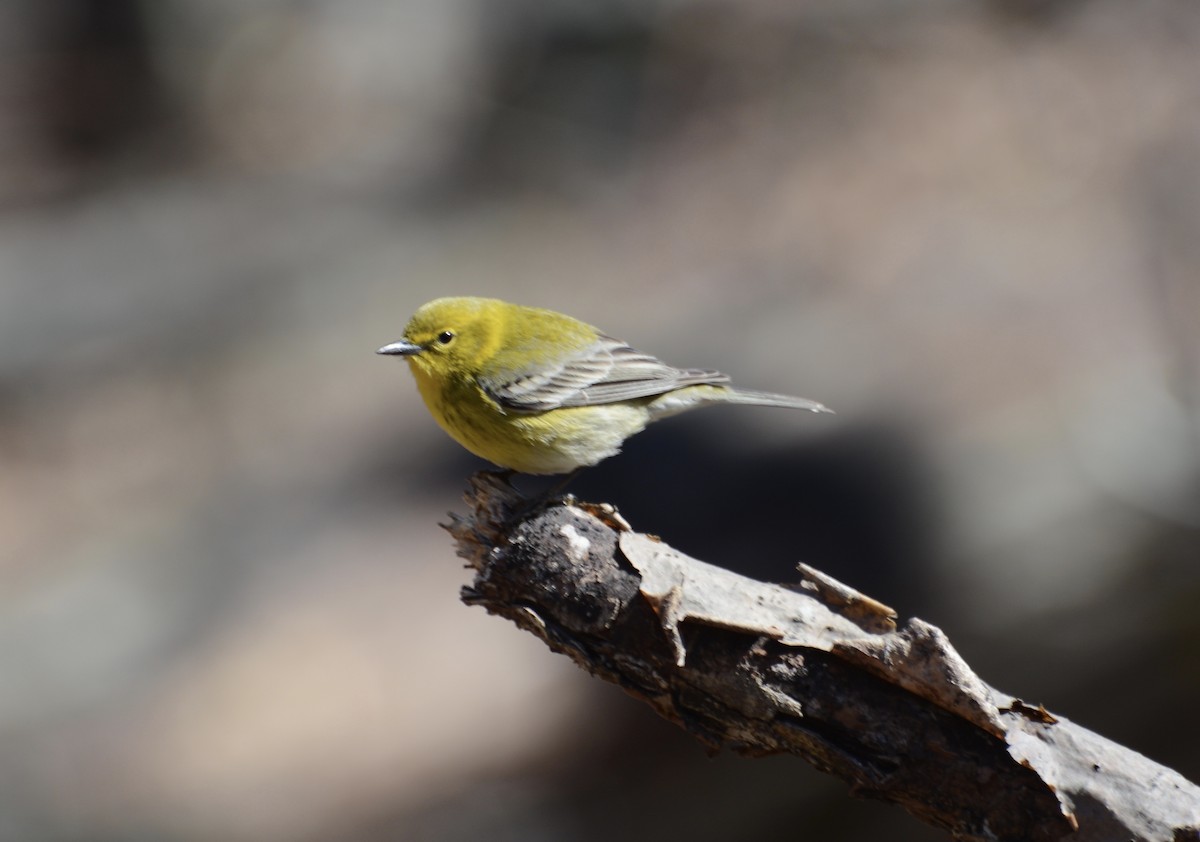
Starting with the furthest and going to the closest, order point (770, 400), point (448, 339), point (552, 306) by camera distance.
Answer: point (552, 306)
point (770, 400)
point (448, 339)

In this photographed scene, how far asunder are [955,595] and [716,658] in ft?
12.1

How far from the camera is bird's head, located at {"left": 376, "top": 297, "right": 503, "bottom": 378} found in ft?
15.2

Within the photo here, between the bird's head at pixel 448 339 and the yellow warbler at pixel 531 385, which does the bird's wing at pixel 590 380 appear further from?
the bird's head at pixel 448 339

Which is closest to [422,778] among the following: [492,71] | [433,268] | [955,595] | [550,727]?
[550,727]

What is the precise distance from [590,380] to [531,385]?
323 mm

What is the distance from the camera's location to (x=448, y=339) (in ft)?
15.4

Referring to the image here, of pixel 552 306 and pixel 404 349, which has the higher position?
pixel 404 349

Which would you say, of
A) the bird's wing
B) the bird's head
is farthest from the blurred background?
the bird's head

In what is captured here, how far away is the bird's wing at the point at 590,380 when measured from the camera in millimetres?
4531

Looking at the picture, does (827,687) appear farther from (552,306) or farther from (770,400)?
(552,306)

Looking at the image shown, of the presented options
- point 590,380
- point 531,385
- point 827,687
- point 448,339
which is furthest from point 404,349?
point 827,687

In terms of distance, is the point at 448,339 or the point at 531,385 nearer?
the point at 531,385

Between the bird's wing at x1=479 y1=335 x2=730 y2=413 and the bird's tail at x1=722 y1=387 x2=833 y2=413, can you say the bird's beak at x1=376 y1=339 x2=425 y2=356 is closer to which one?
the bird's wing at x1=479 y1=335 x2=730 y2=413

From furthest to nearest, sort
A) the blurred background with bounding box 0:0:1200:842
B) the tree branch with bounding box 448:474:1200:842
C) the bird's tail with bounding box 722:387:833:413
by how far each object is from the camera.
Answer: the blurred background with bounding box 0:0:1200:842, the bird's tail with bounding box 722:387:833:413, the tree branch with bounding box 448:474:1200:842
